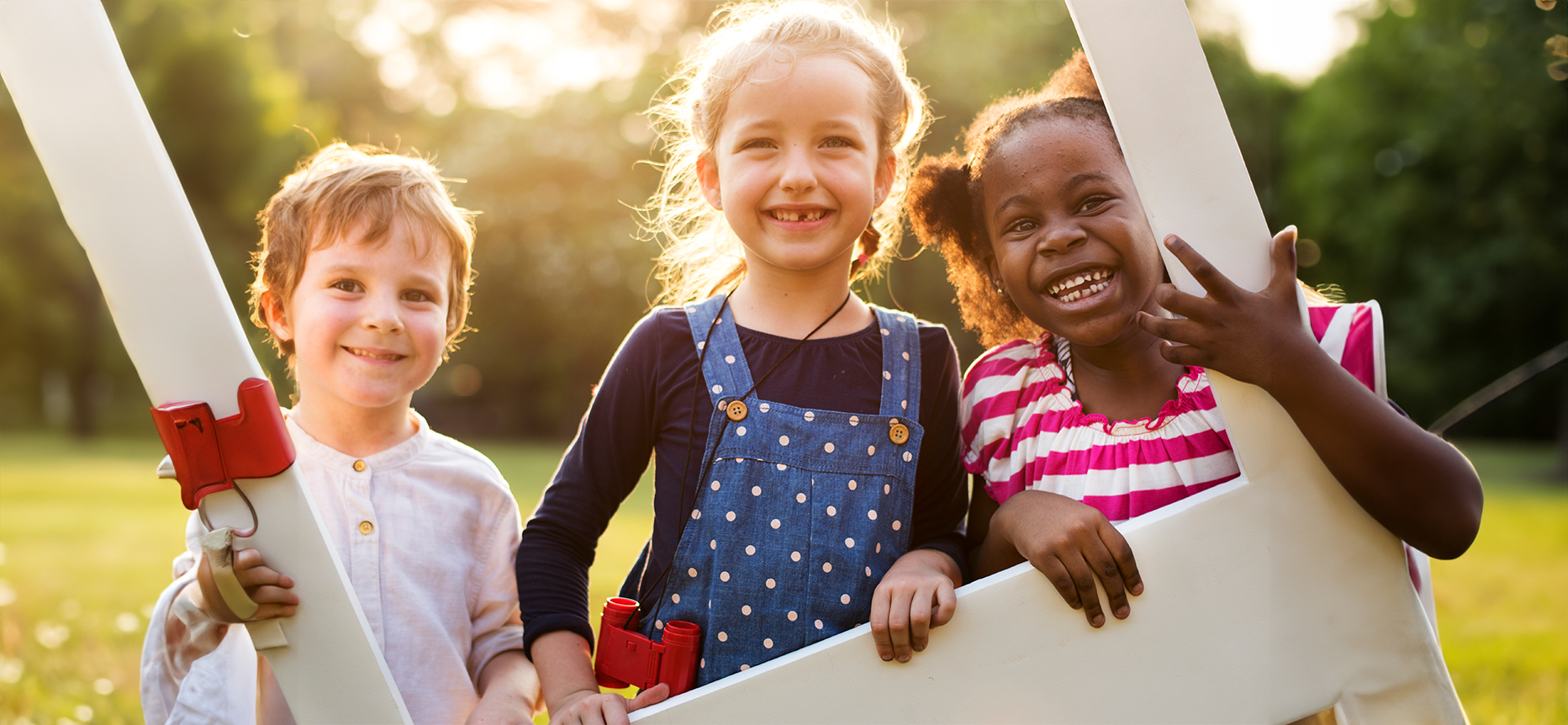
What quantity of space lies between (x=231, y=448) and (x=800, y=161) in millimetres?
1174

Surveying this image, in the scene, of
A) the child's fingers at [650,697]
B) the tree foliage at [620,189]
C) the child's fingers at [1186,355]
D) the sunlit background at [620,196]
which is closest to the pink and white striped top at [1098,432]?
the child's fingers at [1186,355]

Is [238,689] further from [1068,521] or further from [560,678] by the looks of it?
[1068,521]

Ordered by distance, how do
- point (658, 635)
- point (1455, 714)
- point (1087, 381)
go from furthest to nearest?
point (1087, 381) < point (658, 635) < point (1455, 714)

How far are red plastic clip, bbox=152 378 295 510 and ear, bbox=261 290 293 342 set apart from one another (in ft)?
2.30

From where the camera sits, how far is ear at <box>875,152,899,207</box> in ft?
7.89

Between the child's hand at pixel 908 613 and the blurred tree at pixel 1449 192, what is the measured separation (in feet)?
65.4

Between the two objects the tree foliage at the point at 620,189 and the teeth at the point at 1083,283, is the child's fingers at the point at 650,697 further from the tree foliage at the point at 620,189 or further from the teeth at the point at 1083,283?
the tree foliage at the point at 620,189

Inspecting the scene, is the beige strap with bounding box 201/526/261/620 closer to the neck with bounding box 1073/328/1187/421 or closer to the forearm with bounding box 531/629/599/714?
the forearm with bounding box 531/629/599/714

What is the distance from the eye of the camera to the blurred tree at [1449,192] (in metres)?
20.6

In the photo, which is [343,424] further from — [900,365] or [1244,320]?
[1244,320]

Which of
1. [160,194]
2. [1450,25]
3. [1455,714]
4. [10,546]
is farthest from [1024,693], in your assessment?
[1450,25]

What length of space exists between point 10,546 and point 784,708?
897cm

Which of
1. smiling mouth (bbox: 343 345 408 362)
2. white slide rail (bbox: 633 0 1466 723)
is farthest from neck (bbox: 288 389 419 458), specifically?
white slide rail (bbox: 633 0 1466 723)

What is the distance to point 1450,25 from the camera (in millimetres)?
22391
